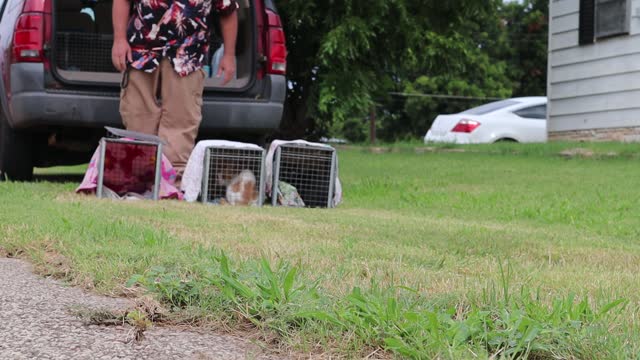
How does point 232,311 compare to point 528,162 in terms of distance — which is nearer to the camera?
point 232,311

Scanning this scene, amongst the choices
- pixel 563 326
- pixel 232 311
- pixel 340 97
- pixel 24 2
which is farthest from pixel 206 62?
pixel 563 326

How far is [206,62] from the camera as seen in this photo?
748 centimetres

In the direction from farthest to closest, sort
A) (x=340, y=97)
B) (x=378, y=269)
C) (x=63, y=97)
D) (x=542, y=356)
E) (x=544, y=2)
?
(x=544, y=2)
(x=340, y=97)
(x=63, y=97)
(x=378, y=269)
(x=542, y=356)

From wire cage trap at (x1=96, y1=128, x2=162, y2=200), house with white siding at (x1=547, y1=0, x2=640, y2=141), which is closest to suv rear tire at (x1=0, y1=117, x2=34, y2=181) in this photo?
wire cage trap at (x1=96, y1=128, x2=162, y2=200)

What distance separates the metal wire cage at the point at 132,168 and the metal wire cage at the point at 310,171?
2.93 ft

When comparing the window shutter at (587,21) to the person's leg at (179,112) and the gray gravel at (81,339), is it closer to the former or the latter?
the person's leg at (179,112)

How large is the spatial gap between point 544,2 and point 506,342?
42.1 metres

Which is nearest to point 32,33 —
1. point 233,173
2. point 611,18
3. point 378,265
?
point 233,173

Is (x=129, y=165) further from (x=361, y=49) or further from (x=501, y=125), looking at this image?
(x=501, y=125)

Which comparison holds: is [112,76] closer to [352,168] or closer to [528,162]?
[352,168]

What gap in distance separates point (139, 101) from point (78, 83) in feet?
1.61

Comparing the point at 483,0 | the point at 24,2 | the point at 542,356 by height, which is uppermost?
the point at 483,0

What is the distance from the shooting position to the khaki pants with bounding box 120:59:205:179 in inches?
270

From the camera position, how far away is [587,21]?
14.5 m
